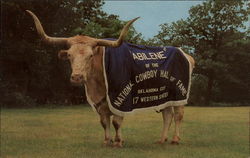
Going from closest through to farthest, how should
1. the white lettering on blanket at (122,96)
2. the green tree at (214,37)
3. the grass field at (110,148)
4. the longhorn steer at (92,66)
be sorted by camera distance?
the longhorn steer at (92,66) → the grass field at (110,148) → the white lettering on blanket at (122,96) → the green tree at (214,37)

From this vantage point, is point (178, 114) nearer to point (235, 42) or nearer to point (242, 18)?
point (235, 42)

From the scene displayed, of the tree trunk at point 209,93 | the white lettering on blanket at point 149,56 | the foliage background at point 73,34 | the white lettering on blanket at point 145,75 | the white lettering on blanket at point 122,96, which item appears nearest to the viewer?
the white lettering on blanket at point 122,96

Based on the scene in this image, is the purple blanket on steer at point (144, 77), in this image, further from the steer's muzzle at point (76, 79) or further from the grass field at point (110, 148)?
the steer's muzzle at point (76, 79)

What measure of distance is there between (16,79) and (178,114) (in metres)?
16.9

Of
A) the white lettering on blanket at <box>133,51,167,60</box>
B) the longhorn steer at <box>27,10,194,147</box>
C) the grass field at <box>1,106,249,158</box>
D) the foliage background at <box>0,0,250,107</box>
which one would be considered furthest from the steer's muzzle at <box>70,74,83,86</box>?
the foliage background at <box>0,0,250,107</box>

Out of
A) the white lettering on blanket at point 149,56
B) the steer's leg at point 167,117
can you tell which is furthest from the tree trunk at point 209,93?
the white lettering on blanket at point 149,56

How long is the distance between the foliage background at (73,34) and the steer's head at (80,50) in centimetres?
1135

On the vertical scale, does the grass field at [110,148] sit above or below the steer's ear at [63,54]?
below

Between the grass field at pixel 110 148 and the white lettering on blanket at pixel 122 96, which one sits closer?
the grass field at pixel 110 148

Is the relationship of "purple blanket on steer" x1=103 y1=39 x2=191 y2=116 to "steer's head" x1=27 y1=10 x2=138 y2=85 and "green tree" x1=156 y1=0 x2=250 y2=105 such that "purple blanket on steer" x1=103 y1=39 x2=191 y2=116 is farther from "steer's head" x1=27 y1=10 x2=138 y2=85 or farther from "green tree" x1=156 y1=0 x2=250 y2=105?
"green tree" x1=156 y1=0 x2=250 y2=105

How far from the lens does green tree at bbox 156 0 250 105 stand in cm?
Result: 3134

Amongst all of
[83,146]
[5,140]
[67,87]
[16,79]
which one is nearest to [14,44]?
[16,79]

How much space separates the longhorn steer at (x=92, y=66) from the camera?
870cm

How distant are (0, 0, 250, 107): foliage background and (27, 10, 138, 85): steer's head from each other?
1135cm
